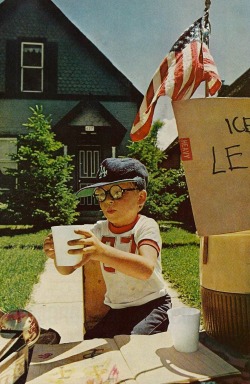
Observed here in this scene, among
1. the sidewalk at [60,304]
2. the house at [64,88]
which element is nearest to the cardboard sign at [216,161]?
the sidewalk at [60,304]

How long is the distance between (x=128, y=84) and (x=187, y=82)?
4934mm

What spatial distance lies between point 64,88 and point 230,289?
14.1ft

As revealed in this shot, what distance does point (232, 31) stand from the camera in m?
2.28

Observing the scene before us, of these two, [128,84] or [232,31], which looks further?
→ [128,84]

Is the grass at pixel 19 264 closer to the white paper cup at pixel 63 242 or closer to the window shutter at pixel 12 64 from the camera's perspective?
the window shutter at pixel 12 64

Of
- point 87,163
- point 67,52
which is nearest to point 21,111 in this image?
point 87,163

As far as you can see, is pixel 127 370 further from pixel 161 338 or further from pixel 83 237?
pixel 83 237

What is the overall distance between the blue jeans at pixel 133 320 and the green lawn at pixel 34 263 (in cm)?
154

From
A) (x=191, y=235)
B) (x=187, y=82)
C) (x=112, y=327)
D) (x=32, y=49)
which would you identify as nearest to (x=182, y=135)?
(x=187, y=82)

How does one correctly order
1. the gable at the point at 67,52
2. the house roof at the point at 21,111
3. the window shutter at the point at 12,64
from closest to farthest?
the gable at the point at 67,52
the window shutter at the point at 12,64
the house roof at the point at 21,111

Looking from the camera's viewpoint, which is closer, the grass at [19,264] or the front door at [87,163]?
the grass at [19,264]

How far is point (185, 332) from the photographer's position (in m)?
0.91

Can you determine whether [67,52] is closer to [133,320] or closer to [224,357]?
[133,320]

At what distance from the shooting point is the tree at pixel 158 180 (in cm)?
580
